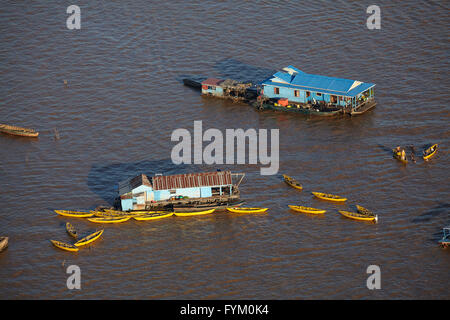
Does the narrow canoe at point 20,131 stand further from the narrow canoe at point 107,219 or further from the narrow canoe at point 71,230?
the narrow canoe at point 107,219

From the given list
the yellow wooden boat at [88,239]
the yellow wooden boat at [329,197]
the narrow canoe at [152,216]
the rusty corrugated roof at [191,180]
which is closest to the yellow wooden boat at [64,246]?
Answer: the yellow wooden boat at [88,239]

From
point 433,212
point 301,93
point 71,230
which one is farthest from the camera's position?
point 301,93

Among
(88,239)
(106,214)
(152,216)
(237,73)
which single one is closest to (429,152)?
(237,73)

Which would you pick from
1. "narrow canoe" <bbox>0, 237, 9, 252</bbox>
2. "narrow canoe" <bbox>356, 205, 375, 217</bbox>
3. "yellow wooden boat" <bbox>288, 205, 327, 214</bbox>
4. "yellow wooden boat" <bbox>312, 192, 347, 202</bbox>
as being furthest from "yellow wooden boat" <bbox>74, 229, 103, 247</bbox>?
"narrow canoe" <bbox>356, 205, 375, 217</bbox>

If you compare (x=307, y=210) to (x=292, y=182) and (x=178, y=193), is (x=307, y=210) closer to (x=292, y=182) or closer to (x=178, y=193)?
(x=292, y=182)
